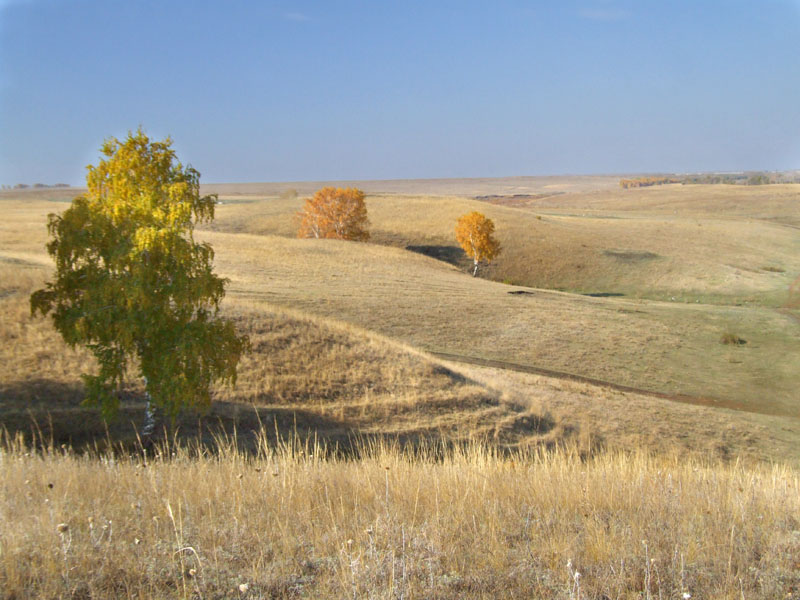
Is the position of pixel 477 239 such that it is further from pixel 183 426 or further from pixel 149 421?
pixel 149 421

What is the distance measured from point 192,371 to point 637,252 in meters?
60.8

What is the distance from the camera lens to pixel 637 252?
66.3m

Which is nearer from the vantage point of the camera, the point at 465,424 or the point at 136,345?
the point at 136,345

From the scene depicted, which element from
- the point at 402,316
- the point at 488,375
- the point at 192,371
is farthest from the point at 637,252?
the point at 192,371

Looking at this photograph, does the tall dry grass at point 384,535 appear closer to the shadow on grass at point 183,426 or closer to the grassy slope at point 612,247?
the shadow on grass at point 183,426

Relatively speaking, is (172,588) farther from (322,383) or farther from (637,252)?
(637,252)

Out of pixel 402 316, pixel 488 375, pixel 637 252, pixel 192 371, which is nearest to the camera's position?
pixel 192 371

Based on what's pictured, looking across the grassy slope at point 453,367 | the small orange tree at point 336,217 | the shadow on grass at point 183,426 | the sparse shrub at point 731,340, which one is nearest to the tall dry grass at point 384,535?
the shadow on grass at point 183,426

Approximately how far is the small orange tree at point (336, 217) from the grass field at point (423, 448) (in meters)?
18.4

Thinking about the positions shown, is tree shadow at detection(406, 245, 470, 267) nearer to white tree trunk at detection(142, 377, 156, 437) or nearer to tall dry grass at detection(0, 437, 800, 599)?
white tree trunk at detection(142, 377, 156, 437)

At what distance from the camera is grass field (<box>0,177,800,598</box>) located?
406 cm

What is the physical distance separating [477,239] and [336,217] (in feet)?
60.6

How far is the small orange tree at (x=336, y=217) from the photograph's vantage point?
2884 inches

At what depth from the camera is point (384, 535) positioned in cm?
459
